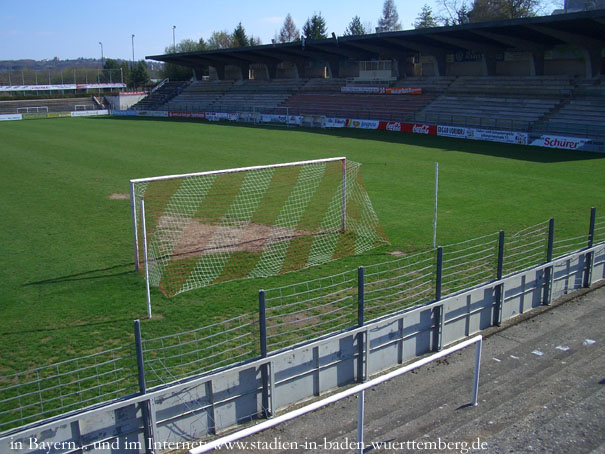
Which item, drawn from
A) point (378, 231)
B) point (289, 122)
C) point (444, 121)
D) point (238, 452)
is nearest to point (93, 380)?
point (238, 452)

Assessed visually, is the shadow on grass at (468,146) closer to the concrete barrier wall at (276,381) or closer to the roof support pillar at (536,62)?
the roof support pillar at (536,62)

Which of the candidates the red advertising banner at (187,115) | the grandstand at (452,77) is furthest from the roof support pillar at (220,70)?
the red advertising banner at (187,115)

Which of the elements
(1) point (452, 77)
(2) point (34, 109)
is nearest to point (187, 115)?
(1) point (452, 77)

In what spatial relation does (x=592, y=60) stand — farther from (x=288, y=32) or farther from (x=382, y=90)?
(x=288, y=32)

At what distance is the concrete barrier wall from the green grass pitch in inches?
116

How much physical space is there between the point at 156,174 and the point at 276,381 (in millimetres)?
19281

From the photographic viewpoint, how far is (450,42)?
4506cm

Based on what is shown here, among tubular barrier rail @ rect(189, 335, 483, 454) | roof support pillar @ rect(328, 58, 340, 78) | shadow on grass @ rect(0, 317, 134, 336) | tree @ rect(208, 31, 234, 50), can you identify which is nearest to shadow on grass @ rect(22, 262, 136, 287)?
shadow on grass @ rect(0, 317, 134, 336)

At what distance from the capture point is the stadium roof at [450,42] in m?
36.2

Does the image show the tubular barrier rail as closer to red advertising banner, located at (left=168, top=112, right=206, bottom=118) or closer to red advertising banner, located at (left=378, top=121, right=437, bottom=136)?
red advertising banner, located at (left=378, top=121, right=437, bottom=136)

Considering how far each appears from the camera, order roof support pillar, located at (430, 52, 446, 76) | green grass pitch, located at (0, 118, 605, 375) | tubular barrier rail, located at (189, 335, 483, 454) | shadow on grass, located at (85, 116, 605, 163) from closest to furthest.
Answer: tubular barrier rail, located at (189, 335, 483, 454), green grass pitch, located at (0, 118, 605, 375), shadow on grass, located at (85, 116, 605, 163), roof support pillar, located at (430, 52, 446, 76)

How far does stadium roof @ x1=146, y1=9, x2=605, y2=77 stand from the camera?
3616 centimetres

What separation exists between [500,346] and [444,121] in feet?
115

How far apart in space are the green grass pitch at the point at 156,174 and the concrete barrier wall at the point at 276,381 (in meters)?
2.95
